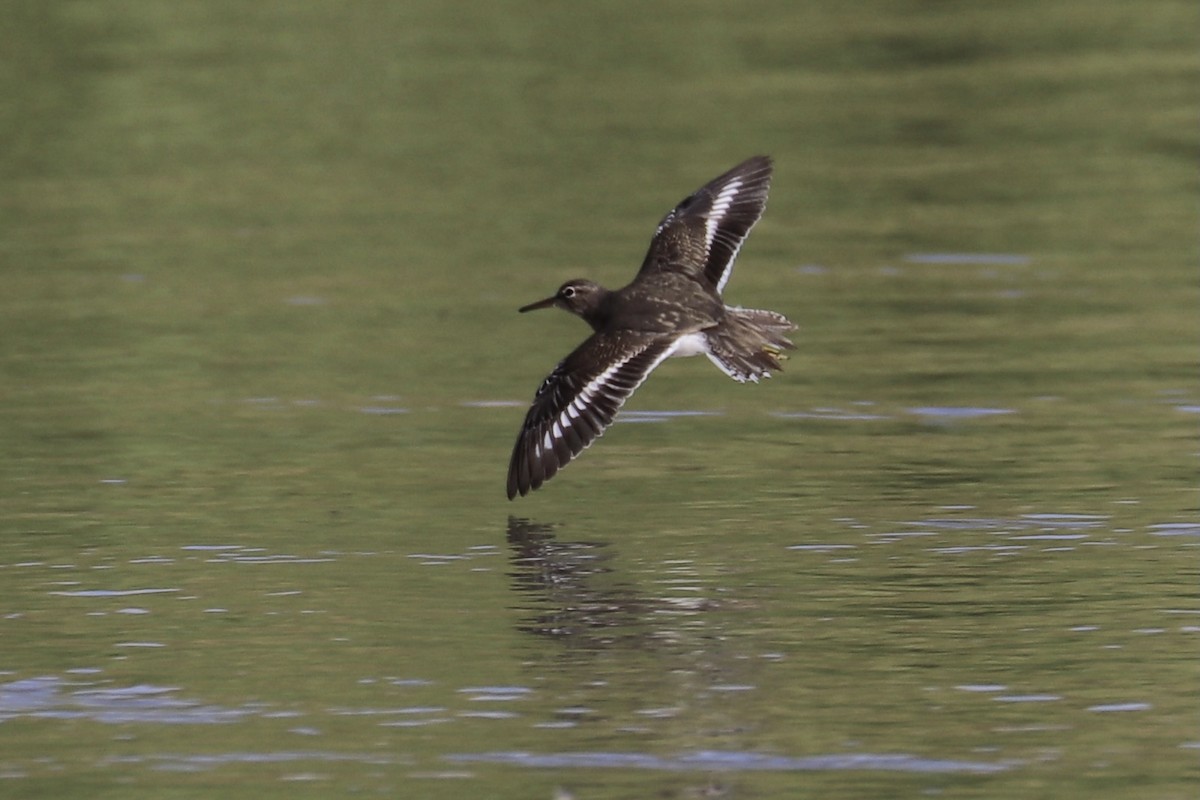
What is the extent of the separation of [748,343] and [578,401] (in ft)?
3.71

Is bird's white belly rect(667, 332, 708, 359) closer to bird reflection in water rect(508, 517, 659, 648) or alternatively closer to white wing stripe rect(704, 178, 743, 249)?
bird reflection in water rect(508, 517, 659, 648)

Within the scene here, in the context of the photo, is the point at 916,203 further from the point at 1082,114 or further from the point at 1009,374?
the point at 1009,374

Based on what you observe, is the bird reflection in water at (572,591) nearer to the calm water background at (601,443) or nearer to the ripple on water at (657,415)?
Result: the calm water background at (601,443)

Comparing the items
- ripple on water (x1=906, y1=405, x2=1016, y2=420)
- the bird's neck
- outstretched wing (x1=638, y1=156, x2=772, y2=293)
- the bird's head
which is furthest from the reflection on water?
ripple on water (x1=906, y1=405, x2=1016, y2=420)

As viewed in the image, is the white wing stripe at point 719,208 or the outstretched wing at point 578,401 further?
the white wing stripe at point 719,208

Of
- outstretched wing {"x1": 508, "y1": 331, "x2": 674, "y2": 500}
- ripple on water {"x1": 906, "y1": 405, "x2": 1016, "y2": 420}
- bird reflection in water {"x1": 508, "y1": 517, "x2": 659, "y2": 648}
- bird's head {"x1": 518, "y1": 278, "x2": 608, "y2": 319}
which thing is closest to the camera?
bird reflection in water {"x1": 508, "y1": 517, "x2": 659, "y2": 648}

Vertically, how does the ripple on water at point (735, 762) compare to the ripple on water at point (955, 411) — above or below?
below

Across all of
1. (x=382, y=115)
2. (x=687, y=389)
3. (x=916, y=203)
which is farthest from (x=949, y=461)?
(x=382, y=115)

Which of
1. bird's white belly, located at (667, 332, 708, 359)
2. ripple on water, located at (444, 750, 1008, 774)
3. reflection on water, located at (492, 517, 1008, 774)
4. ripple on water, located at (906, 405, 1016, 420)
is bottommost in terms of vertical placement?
ripple on water, located at (444, 750, 1008, 774)

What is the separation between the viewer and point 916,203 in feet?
68.6

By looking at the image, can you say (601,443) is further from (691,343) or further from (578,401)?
(578,401)

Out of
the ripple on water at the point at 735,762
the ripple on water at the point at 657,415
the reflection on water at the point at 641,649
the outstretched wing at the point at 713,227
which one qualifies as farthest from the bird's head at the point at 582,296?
the ripple on water at the point at 735,762

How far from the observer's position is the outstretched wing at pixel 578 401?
480 inches

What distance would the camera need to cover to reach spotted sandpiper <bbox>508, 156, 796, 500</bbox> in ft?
40.2
